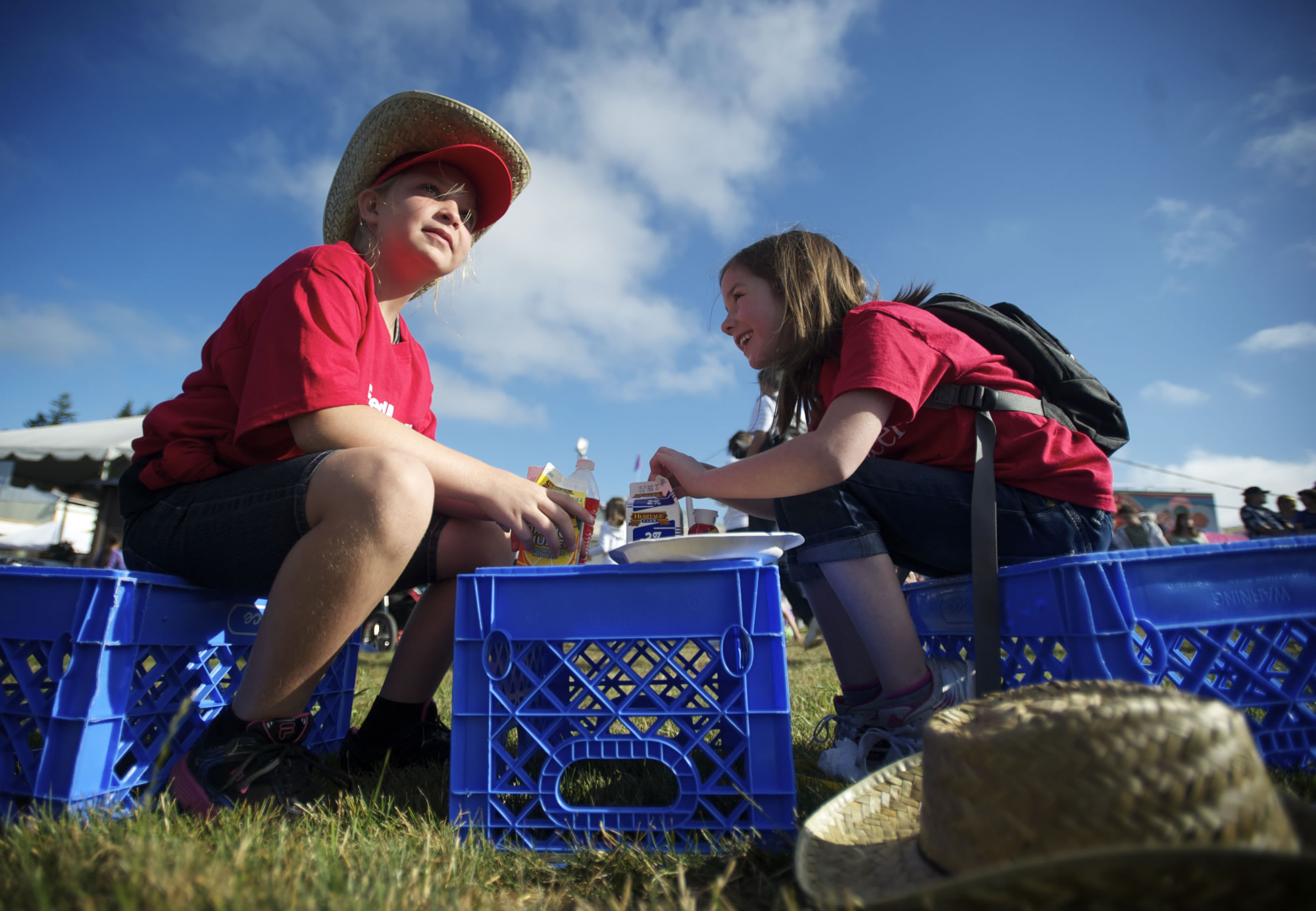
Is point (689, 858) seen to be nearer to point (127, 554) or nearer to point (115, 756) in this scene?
point (115, 756)

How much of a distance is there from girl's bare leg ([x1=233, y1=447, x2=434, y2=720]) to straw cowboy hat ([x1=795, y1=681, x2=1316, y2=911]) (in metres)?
0.94

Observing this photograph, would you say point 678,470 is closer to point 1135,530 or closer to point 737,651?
point 737,651

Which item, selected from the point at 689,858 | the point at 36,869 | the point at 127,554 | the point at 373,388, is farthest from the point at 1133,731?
the point at 127,554

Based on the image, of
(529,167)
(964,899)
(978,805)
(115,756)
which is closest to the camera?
(964,899)

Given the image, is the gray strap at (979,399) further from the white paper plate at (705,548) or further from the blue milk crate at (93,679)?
the blue milk crate at (93,679)

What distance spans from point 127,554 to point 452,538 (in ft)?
2.61

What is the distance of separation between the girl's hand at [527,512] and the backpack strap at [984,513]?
933mm

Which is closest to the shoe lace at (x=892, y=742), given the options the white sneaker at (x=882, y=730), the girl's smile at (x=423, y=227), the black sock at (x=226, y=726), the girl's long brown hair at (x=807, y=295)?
the white sneaker at (x=882, y=730)

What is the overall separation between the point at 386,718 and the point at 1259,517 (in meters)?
10.9

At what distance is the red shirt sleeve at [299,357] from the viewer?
57.5 inches

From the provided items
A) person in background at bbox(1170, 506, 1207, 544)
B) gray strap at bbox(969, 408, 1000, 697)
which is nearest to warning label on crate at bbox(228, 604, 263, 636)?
gray strap at bbox(969, 408, 1000, 697)

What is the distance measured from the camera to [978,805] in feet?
2.59

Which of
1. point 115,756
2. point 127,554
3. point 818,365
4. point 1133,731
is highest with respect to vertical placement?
point 818,365

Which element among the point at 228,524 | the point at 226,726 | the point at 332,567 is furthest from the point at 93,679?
the point at 332,567
